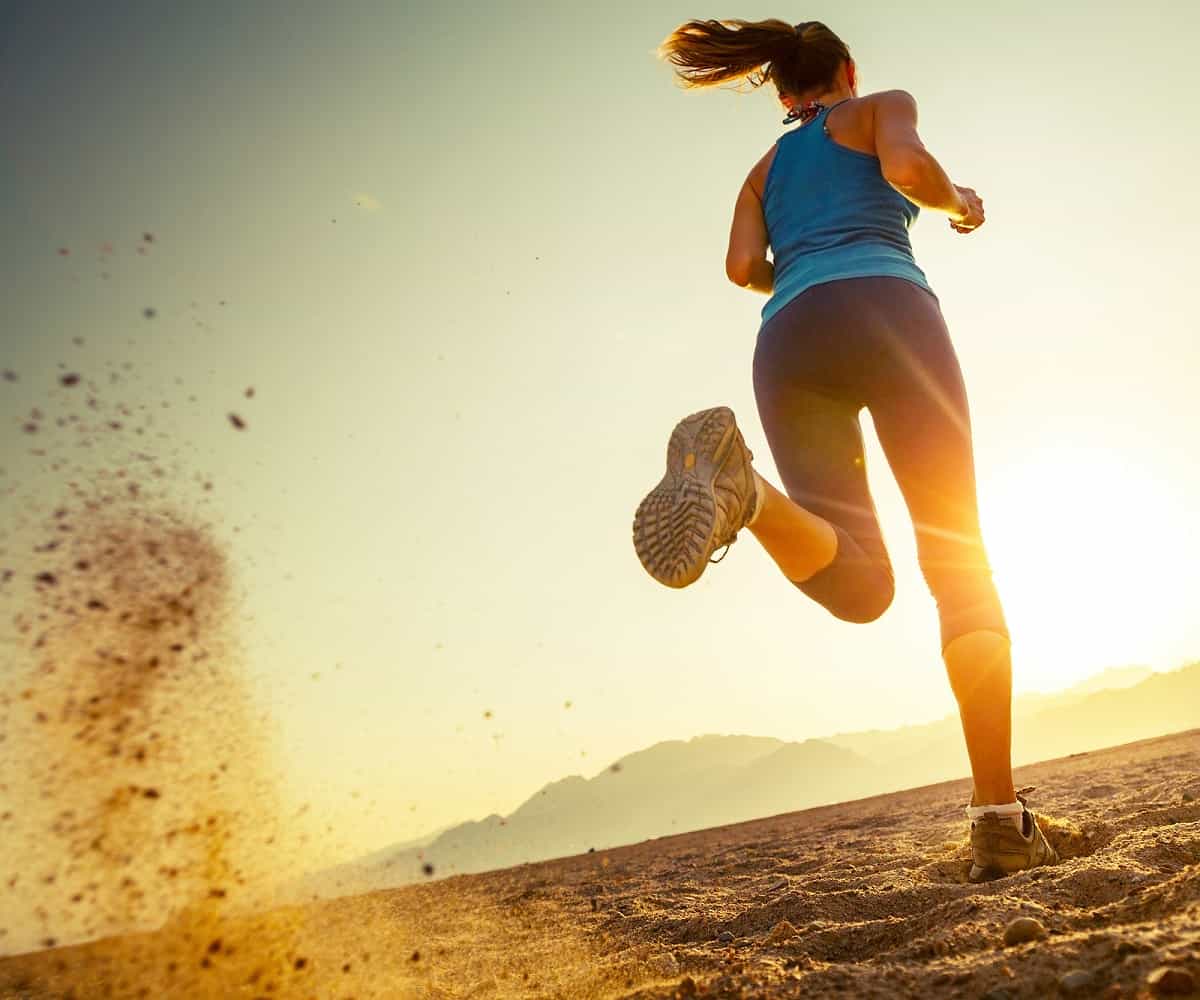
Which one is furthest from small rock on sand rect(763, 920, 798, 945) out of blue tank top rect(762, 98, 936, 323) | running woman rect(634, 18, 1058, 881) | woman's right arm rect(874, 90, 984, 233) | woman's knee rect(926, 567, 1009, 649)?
woman's right arm rect(874, 90, 984, 233)

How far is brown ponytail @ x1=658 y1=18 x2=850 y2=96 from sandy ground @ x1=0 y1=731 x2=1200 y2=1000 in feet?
7.55

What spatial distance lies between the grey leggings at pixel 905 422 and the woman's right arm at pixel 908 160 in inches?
9.0

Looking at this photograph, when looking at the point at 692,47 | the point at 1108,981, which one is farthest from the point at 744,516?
the point at 692,47

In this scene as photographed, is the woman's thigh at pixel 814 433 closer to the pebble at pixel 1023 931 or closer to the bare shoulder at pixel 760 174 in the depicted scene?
the bare shoulder at pixel 760 174

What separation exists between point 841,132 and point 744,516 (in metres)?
1.14

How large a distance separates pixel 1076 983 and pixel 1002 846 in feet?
3.22

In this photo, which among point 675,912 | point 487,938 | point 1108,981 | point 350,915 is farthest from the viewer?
point 350,915

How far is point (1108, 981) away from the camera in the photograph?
1.04 m

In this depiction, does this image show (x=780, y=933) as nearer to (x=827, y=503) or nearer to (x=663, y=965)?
(x=663, y=965)

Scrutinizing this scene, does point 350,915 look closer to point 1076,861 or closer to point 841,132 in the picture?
point 1076,861

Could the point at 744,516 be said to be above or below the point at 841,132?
below

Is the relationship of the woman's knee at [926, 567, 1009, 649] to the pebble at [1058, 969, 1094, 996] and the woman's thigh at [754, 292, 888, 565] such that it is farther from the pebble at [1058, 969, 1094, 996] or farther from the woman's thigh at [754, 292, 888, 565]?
the pebble at [1058, 969, 1094, 996]

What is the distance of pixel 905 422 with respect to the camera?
208cm

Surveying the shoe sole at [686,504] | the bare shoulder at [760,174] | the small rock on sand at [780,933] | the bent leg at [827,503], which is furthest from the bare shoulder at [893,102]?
the small rock on sand at [780,933]
